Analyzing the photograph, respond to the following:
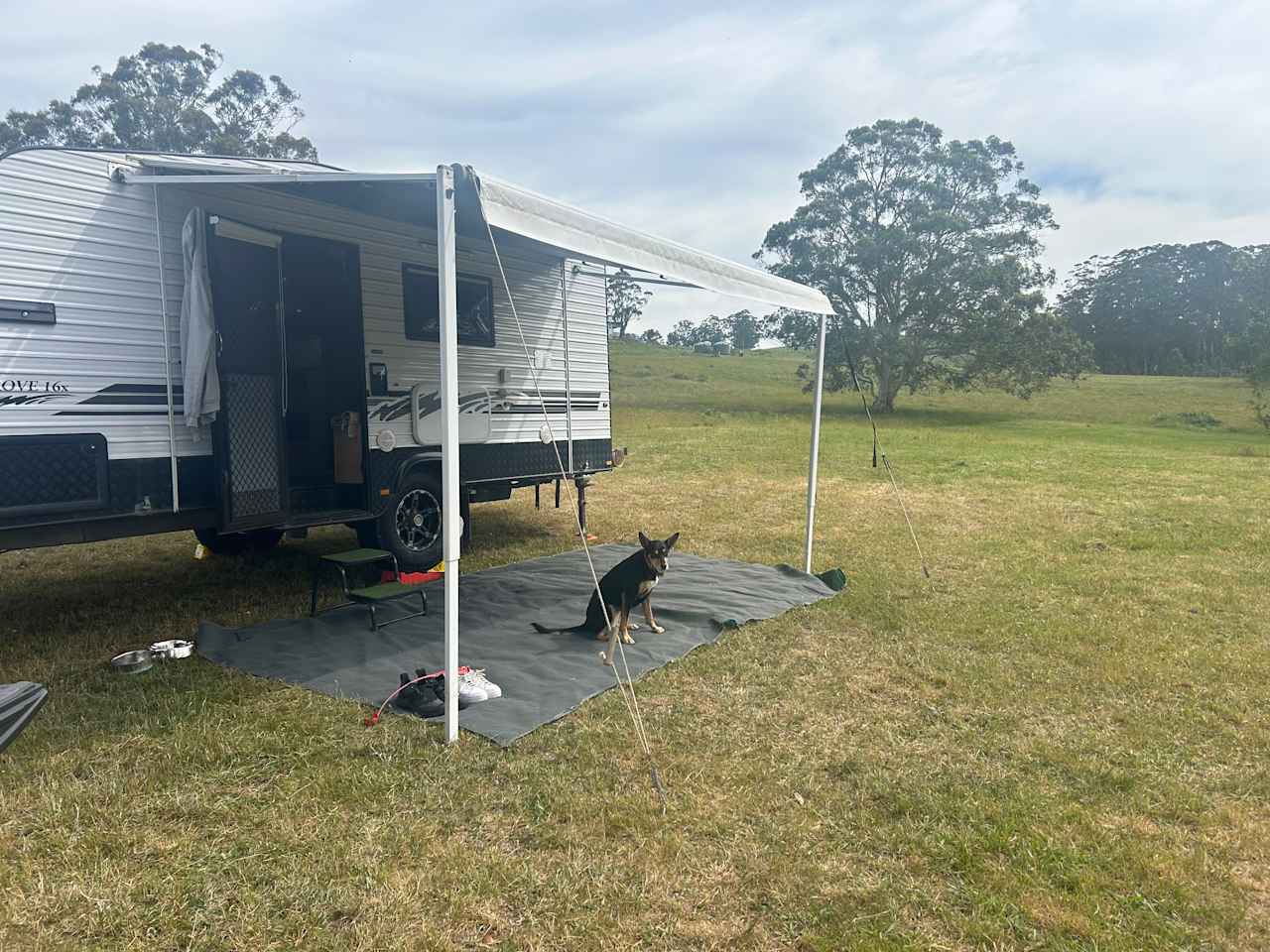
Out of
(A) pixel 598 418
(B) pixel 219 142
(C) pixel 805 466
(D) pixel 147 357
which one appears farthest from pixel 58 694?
(B) pixel 219 142

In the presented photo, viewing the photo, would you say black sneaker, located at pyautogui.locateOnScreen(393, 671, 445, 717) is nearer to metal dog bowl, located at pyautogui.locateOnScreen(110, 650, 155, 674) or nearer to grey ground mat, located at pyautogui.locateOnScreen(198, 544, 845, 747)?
grey ground mat, located at pyautogui.locateOnScreen(198, 544, 845, 747)

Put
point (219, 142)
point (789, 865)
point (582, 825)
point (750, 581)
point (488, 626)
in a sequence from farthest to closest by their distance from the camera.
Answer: point (219, 142)
point (750, 581)
point (488, 626)
point (582, 825)
point (789, 865)

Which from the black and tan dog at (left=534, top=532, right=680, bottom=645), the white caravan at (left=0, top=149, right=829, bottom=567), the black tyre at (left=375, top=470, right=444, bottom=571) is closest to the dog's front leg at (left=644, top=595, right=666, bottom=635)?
the black and tan dog at (left=534, top=532, right=680, bottom=645)

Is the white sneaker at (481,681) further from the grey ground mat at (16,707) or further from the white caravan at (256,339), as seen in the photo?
the grey ground mat at (16,707)

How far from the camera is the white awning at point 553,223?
3.74 m

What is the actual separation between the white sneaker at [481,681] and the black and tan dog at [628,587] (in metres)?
0.78

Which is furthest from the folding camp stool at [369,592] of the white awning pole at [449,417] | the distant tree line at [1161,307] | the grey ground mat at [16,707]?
the distant tree line at [1161,307]

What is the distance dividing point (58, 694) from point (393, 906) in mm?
2830

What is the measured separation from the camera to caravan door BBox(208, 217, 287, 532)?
5.14m

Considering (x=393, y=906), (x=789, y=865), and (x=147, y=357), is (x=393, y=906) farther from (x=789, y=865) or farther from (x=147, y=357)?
(x=147, y=357)

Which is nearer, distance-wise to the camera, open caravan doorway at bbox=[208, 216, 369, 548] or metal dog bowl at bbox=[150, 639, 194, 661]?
metal dog bowl at bbox=[150, 639, 194, 661]

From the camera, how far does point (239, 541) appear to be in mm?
7398

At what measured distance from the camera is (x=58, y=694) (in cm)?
419

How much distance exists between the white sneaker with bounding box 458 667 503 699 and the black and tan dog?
0.78 m
